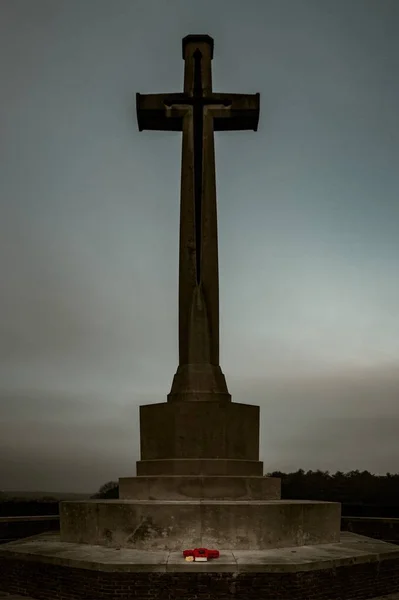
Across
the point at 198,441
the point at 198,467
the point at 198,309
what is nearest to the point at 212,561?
the point at 198,467

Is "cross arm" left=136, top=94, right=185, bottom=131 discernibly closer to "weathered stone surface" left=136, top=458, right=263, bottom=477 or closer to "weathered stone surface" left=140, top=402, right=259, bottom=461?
"weathered stone surface" left=140, top=402, right=259, bottom=461

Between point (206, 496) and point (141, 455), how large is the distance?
1782 mm

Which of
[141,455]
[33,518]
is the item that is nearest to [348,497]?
[33,518]

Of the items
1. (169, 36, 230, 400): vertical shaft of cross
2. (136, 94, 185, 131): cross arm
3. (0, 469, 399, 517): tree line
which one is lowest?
(0, 469, 399, 517): tree line

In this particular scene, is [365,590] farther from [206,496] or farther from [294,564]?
[206,496]

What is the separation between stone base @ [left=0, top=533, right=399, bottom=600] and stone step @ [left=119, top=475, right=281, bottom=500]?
1219 mm

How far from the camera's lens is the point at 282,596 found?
23.5 ft

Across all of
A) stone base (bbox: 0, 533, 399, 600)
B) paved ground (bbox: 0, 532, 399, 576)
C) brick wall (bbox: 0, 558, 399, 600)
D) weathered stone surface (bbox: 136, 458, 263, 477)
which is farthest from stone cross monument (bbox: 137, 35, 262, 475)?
brick wall (bbox: 0, 558, 399, 600)

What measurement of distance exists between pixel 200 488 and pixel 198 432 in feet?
3.44

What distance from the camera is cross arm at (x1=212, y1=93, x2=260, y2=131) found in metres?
12.5

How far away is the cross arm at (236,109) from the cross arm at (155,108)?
2.64ft

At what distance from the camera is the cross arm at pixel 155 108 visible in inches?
491

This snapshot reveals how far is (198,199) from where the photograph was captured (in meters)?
11.9

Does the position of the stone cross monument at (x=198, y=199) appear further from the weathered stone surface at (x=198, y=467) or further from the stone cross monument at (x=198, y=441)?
the weathered stone surface at (x=198, y=467)
